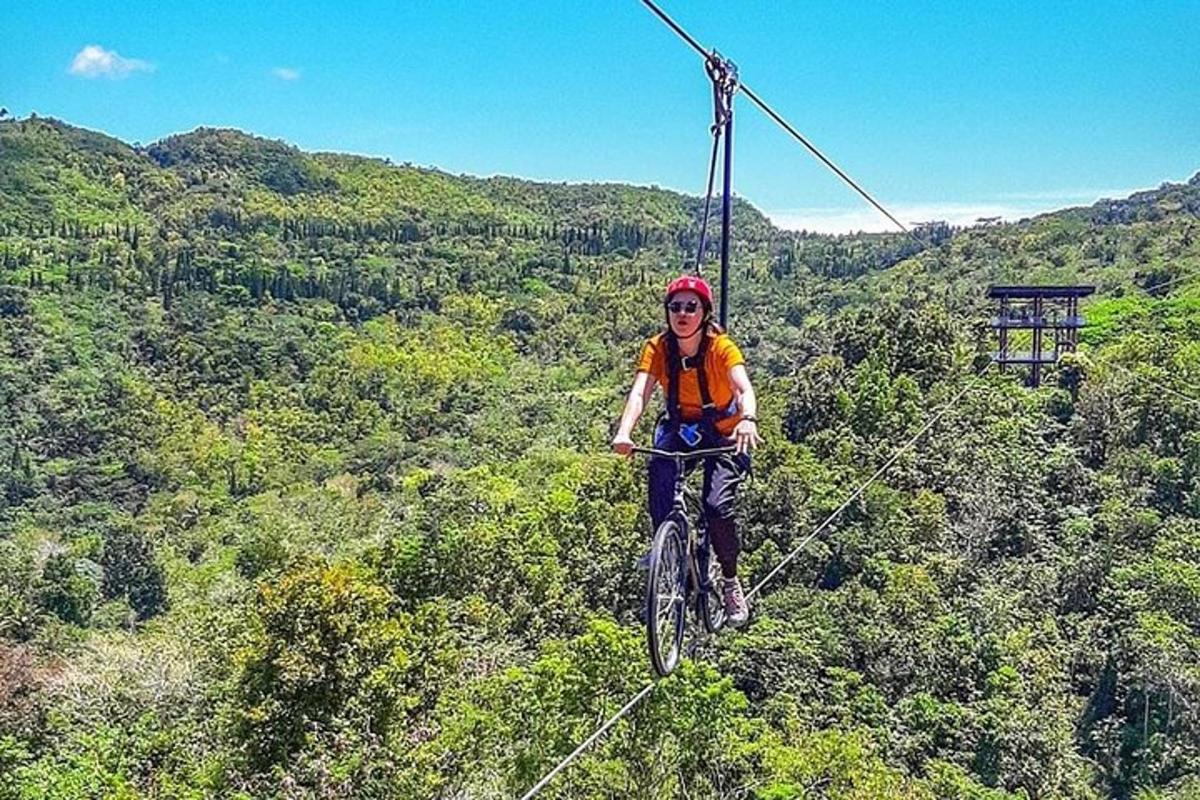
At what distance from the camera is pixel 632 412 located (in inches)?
157

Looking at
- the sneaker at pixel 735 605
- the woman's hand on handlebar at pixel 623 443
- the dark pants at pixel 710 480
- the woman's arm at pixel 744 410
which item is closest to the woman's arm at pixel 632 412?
the woman's hand on handlebar at pixel 623 443

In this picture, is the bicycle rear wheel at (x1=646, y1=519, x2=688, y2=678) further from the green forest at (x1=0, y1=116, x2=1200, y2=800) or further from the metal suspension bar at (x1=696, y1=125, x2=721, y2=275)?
the green forest at (x1=0, y1=116, x2=1200, y2=800)

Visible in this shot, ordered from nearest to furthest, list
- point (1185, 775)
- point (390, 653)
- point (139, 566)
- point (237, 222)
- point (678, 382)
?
point (678, 382) → point (390, 653) → point (1185, 775) → point (139, 566) → point (237, 222)

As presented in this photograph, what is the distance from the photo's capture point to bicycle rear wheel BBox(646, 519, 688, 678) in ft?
12.7

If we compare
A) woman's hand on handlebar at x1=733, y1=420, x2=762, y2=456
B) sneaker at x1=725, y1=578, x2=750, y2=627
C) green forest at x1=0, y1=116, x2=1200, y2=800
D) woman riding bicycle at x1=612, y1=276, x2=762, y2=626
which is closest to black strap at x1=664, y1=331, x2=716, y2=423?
woman riding bicycle at x1=612, y1=276, x2=762, y2=626

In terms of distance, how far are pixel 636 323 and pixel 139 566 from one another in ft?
145

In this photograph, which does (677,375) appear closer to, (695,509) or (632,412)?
(632,412)

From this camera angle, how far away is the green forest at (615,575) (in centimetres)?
1579

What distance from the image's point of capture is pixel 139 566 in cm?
4278

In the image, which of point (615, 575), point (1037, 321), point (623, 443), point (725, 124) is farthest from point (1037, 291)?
point (623, 443)

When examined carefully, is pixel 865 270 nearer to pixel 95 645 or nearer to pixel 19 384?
pixel 19 384

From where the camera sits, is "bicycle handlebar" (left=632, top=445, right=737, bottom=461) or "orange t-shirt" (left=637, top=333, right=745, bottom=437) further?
"orange t-shirt" (left=637, top=333, right=745, bottom=437)

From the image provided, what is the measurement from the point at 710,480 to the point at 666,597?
1.60 ft

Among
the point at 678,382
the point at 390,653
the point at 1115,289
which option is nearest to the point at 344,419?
the point at 1115,289
